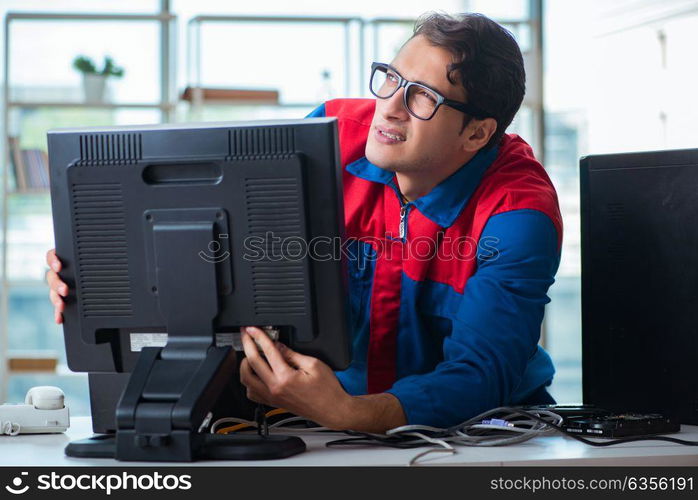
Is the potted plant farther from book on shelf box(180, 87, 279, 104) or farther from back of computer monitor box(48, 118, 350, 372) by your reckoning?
back of computer monitor box(48, 118, 350, 372)

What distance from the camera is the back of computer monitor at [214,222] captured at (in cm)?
119

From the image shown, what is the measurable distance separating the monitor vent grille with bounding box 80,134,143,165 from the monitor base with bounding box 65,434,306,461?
1.20 feet

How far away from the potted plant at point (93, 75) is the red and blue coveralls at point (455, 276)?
2.29m

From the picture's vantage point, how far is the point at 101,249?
1244 millimetres

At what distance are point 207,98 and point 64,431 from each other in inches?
104

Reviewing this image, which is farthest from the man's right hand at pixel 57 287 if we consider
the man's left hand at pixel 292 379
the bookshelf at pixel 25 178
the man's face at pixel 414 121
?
the bookshelf at pixel 25 178

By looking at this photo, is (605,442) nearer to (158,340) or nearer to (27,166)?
(158,340)

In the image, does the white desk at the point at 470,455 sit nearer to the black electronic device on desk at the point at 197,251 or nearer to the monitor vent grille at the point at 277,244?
the black electronic device on desk at the point at 197,251

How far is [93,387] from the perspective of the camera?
4.36 feet

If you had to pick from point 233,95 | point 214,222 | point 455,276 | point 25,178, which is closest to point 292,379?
Answer: point 214,222

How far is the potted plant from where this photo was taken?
12.7 ft

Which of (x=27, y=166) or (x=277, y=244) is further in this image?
(x=27, y=166)

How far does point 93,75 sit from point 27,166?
1.54ft

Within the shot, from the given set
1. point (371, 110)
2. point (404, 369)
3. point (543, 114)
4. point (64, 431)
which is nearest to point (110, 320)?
point (64, 431)
